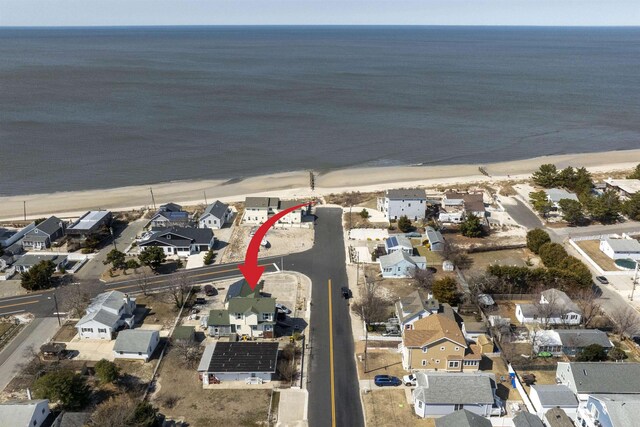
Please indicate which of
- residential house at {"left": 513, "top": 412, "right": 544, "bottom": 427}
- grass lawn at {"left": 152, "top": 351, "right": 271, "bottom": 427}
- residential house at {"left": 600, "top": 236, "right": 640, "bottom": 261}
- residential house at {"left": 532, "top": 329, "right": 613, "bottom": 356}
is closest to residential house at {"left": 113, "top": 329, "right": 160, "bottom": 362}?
grass lawn at {"left": 152, "top": 351, "right": 271, "bottom": 427}

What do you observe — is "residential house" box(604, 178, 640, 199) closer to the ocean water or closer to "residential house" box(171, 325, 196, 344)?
the ocean water

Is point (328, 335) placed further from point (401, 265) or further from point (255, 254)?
point (255, 254)

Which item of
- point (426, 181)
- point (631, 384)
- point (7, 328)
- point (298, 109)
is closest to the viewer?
point (631, 384)

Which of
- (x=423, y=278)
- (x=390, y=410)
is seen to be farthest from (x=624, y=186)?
(x=390, y=410)

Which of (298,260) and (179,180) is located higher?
(179,180)

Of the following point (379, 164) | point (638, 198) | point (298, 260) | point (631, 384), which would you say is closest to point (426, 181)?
point (379, 164)

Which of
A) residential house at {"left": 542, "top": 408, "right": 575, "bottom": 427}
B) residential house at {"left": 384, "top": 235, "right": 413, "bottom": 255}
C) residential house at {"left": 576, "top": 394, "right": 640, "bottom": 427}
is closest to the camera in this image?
residential house at {"left": 576, "top": 394, "right": 640, "bottom": 427}

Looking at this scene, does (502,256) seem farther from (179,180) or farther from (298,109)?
(298,109)
